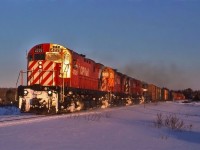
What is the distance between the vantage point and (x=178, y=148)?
9.62m

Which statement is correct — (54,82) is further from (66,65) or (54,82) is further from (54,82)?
(66,65)

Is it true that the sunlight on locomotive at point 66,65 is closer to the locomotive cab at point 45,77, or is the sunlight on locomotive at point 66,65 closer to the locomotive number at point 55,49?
the locomotive cab at point 45,77

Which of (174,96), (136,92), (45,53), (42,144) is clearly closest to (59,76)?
(45,53)

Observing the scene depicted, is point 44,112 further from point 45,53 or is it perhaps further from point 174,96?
point 174,96

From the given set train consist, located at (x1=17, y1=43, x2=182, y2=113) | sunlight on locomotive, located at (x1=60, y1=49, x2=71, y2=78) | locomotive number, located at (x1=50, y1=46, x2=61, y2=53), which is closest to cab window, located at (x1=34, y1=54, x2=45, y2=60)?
train consist, located at (x1=17, y1=43, x2=182, y2=113)

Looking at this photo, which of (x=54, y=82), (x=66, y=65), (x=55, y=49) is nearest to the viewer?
(x=54, y=82)

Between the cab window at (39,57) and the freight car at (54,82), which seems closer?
the freight car at (54,82)

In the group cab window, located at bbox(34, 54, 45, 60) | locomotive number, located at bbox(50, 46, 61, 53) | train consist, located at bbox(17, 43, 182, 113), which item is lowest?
train consist, located at bbox(17, 43, 182, 113)

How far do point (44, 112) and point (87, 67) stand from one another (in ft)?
29.1

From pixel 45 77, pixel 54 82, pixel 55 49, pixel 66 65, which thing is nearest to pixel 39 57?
pixel 55 49

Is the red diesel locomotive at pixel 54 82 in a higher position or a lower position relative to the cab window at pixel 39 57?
lower

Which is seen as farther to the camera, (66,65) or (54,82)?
(66,65)

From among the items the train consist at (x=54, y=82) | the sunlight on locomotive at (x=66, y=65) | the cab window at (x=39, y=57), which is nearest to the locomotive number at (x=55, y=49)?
the train consist at (x=54, y=82)

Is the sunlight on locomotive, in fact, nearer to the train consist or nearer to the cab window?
the train consist
